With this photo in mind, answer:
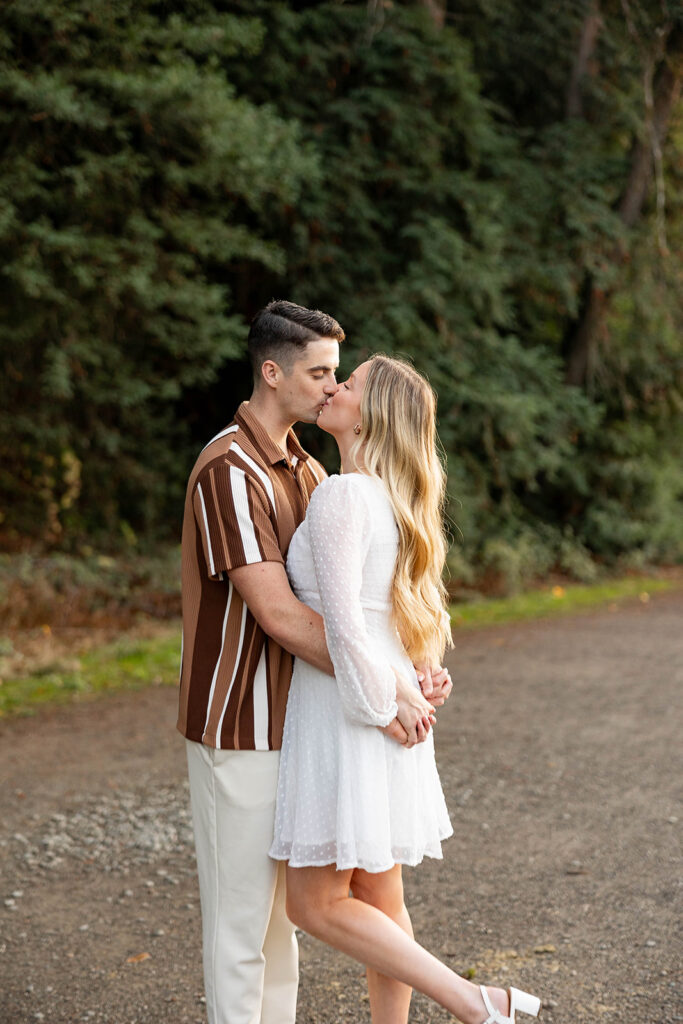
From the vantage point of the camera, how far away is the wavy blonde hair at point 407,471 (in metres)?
2.74

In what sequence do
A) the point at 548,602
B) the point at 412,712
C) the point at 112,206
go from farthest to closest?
1. the point at 548,602
2. the point at 112,206
3. the point at 412,712

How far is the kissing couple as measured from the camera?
262cm

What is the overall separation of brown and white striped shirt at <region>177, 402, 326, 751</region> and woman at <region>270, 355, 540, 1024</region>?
0.07 metres

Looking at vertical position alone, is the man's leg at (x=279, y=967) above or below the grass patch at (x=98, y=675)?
above

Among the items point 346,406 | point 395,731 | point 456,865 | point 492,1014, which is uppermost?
point 346,406

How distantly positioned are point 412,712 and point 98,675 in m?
5.85

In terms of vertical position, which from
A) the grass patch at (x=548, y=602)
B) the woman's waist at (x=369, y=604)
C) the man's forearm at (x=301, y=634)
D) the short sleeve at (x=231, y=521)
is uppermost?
the short sleeve at (x=231, y=521)

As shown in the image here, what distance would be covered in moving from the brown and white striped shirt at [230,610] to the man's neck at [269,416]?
0.12 m

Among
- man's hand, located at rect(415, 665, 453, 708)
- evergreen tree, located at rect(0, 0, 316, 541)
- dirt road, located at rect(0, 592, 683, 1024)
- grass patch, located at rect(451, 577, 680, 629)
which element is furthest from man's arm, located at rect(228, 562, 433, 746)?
grass patch, located at rect(451, 577, 680, 629)

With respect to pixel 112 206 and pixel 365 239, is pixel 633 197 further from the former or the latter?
pixel 112 206

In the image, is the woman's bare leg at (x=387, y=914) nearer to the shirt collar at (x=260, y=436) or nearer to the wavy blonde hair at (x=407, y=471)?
the wavy blonde hair at (x=407, y=471)

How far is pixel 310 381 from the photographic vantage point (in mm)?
2918

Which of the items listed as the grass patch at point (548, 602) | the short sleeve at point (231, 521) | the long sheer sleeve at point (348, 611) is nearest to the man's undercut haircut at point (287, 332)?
the short sleeve at point (231, 521)

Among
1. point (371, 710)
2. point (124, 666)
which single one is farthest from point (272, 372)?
point (124, 666)
